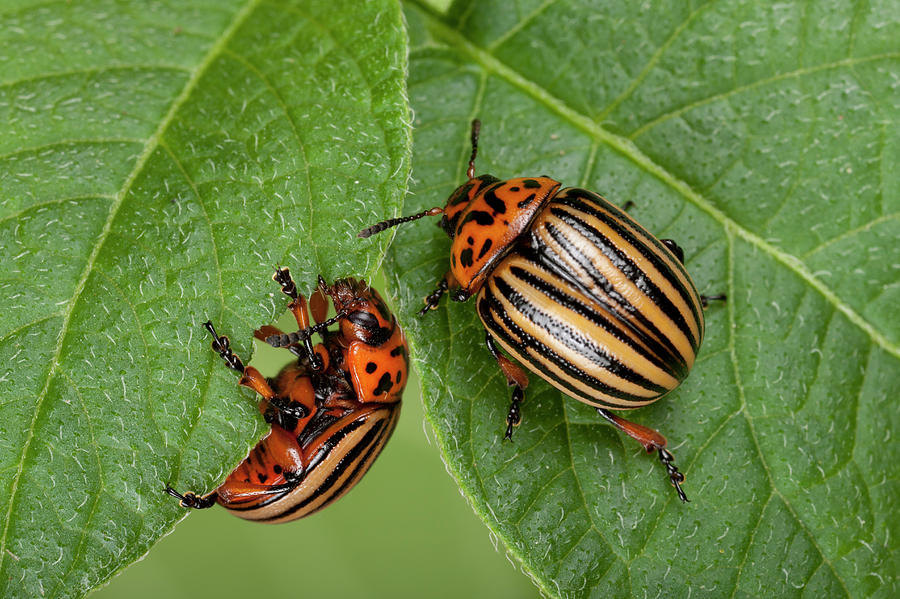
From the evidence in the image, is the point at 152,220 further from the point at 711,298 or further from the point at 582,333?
the point at 711,298

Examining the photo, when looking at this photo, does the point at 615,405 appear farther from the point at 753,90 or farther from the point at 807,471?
the point at 753,90

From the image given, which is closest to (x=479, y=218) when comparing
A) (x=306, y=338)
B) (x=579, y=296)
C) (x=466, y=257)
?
(x=466, y=257)

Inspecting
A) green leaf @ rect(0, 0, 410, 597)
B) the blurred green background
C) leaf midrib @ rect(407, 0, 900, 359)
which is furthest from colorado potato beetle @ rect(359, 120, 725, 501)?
the blurred green background

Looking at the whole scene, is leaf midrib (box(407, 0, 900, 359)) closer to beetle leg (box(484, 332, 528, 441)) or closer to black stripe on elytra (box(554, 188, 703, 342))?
black stripe on elytra (box(554, 188, 703, 342))

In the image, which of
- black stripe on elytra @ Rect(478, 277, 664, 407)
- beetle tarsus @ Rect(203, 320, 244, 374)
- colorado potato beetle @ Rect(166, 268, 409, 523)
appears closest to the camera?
beetle tarsus @ Rect(203, 320, 244, 374)

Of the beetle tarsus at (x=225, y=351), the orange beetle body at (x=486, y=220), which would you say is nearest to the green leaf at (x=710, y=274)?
the orange beetle body at (x=486, y=220)

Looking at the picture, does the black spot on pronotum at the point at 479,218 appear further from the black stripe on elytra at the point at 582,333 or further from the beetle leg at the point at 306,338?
the beetle leg at the point at 306,338
